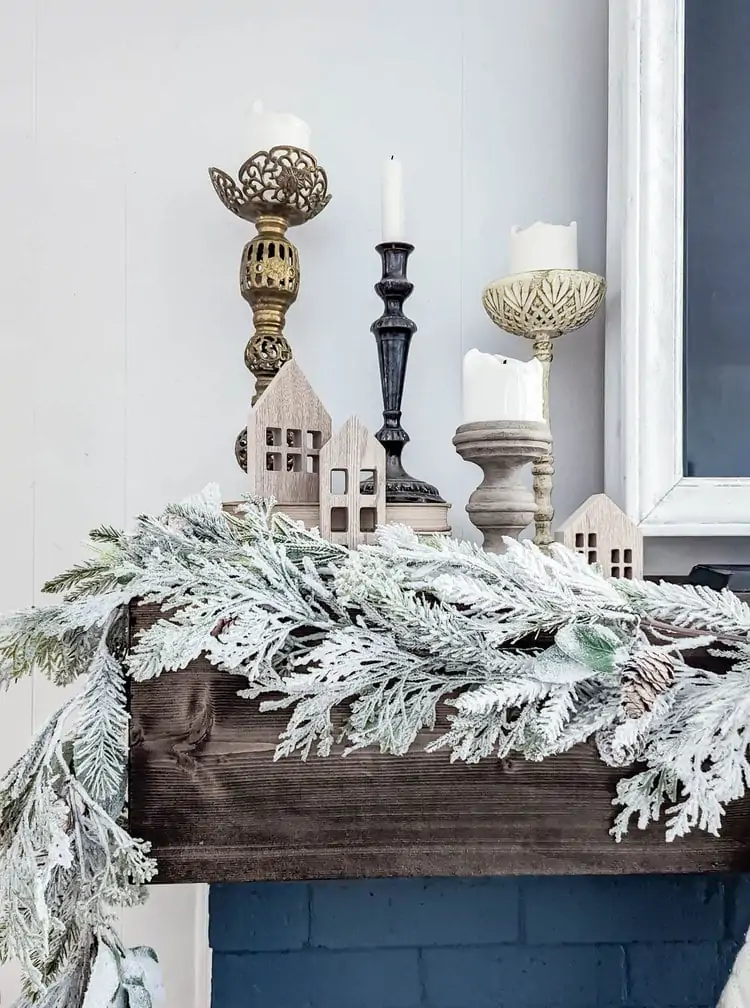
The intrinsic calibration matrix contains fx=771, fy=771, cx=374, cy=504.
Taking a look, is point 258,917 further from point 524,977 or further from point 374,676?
point 374,676

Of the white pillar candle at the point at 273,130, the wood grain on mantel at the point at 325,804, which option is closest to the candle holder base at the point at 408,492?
the wood grain on mantel at the point at 325,804

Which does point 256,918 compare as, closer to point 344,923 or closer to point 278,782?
point 344,923

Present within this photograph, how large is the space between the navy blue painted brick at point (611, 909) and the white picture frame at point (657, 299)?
451 mm

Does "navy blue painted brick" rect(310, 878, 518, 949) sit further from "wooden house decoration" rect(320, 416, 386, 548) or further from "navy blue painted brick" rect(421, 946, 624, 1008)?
"wooden house decoration" rect(320, 416, 386, 548)

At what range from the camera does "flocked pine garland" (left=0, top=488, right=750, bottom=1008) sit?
23.6 inches

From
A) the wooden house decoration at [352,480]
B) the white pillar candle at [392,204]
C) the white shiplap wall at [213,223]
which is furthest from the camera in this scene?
the white shiplap wall at [213,223]

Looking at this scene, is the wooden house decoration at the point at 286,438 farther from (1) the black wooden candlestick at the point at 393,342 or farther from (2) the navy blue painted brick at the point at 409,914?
(2) the navy blue painted brick at the point at 409,914

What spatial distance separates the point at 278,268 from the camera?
0.94 meters

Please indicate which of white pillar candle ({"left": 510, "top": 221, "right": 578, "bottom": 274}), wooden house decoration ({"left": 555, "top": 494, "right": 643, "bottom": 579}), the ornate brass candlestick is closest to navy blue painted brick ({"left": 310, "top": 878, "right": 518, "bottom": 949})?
wooden house decoration ({"left": 555, "top": 494, "right": 643, "bottom": 579})

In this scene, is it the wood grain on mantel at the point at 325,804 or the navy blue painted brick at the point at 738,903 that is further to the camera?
the navy blue painted brick at the point at 738,903

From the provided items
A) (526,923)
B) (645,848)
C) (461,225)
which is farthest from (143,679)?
(461,225)

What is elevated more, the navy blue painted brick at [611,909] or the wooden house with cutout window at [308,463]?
the wooden house with cutout window at [308,463]

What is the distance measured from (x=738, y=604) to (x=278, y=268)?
63cm

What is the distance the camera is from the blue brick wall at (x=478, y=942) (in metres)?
0.97
